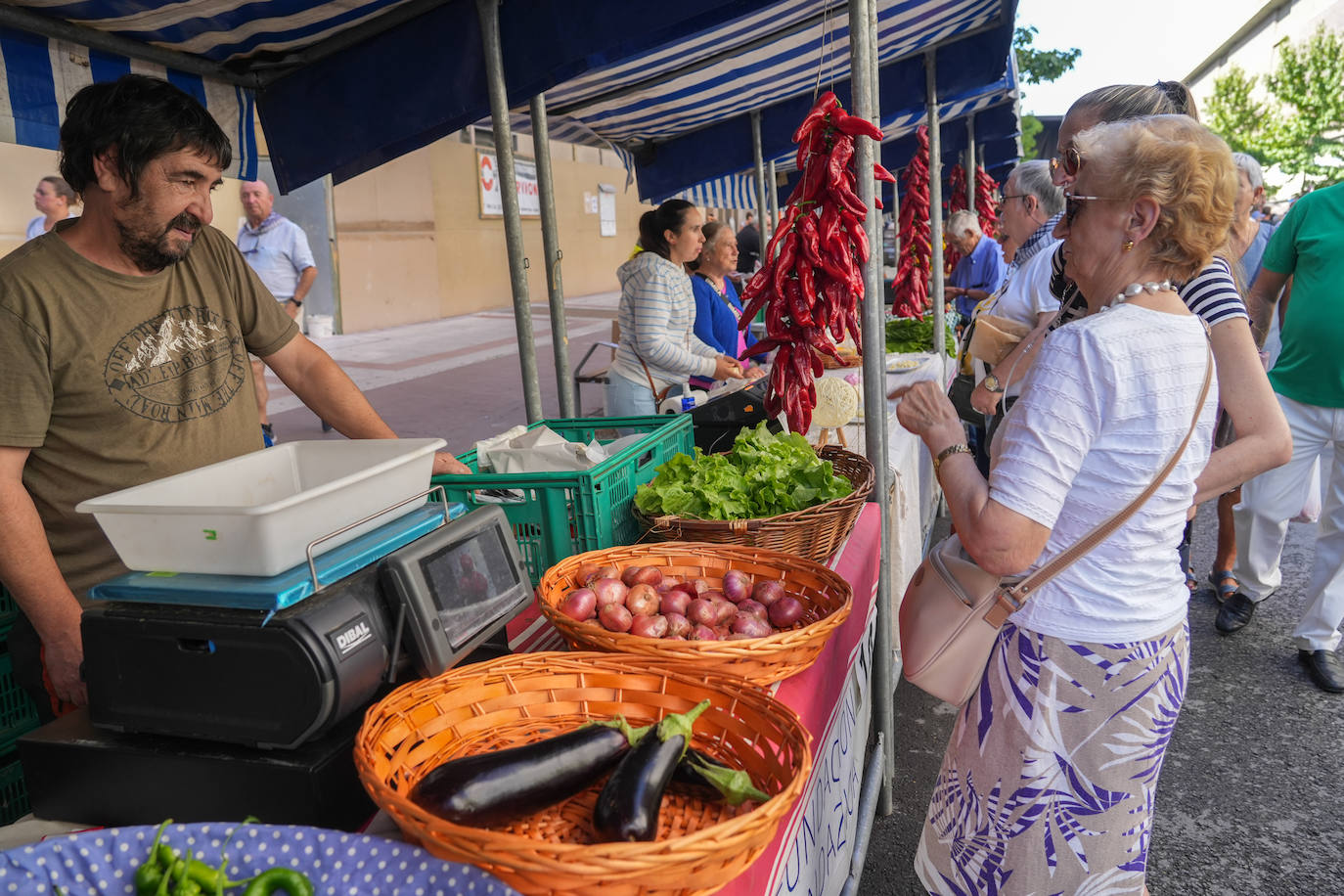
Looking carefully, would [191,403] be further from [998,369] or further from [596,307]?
[596,307]

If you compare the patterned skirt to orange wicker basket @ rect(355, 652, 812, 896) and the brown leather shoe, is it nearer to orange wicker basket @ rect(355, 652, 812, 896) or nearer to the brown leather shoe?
orange wicker basket @ rect(355, 652, 812, 896)

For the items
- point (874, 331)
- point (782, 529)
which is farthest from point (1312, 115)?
point (782, 529)

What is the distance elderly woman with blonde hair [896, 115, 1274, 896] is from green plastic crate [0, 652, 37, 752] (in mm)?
2321

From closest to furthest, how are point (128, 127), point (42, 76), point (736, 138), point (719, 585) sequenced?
point (128, 127)
point (719, 585)
point (42, 76)
point (736, 138)

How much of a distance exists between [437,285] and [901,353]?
13658 millimetres

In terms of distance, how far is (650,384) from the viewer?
511 centimetres

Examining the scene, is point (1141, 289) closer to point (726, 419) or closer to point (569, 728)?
point (569, 728)

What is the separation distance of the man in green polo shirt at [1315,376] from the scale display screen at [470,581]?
3.85 meters

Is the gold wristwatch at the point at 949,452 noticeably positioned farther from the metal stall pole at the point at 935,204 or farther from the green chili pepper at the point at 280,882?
the metal stall pole at the point at 935,204

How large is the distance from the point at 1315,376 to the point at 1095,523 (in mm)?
3147

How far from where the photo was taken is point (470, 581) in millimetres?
1636

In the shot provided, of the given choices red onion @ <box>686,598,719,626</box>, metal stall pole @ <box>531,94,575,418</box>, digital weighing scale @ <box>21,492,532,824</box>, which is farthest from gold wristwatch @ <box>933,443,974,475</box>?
metal stall pole @ <box>531,94,575,418</box>

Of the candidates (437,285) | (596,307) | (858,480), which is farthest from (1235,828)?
(596,307)

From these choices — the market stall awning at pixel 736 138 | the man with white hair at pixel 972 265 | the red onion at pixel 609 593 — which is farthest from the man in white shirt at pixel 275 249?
the red onion at pixel 609 593
